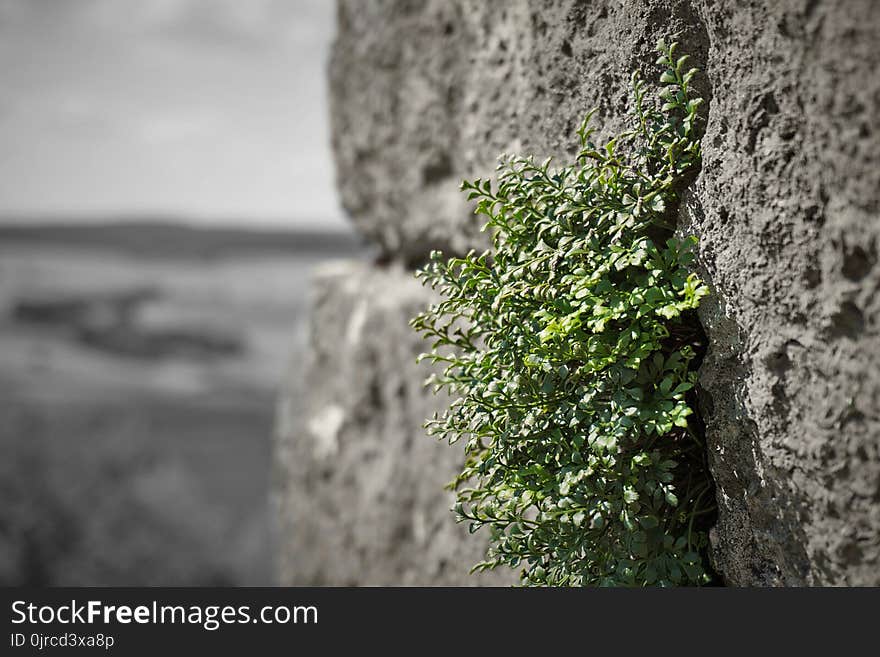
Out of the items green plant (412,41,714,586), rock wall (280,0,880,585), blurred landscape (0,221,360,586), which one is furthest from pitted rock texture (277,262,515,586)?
blurred landscape (0,221,360,586)

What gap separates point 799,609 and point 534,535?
35cm

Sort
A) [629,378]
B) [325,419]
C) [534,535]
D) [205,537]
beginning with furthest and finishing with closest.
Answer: [205,537] < [325,419] < [534,535] < [629,378]

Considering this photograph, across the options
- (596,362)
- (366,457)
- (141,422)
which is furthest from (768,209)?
(141,422)

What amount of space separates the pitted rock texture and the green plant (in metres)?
0.50

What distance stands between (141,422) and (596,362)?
3.37 metres

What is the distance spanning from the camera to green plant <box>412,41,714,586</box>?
1.06 meters

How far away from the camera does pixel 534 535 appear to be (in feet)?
3.80

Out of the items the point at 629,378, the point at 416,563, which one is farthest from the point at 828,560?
the point at 416,563

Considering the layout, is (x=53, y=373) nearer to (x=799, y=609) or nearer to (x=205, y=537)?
(x=205, y=537)

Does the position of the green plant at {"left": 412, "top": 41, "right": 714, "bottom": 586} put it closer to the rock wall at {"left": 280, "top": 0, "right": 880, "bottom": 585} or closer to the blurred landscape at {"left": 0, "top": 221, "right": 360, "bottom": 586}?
the rock wall at {"left": 280, "top": 0, "right": 880, "bottom": 585}

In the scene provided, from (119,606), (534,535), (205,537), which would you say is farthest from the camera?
(205,537)

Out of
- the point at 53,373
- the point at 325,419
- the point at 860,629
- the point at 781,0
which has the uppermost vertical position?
the point at 53,373

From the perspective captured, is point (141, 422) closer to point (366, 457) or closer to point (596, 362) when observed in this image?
point (366, 457)

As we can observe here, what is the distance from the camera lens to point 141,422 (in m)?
3.97
